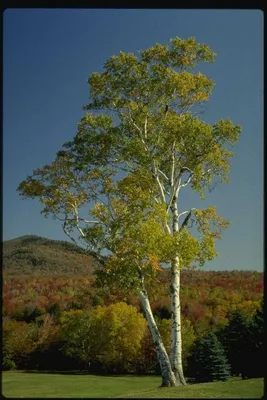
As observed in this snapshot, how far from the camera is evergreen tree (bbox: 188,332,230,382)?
17.0m

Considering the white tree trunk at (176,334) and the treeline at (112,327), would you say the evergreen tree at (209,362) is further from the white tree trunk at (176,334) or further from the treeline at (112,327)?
the white tree trunk at (176,334)

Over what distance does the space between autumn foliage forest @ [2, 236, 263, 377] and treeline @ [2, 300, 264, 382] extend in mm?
42

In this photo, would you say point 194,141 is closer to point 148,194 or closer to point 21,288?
point 148,194

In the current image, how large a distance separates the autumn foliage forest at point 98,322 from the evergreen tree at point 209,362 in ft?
1.57

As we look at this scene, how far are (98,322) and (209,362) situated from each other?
640 cm

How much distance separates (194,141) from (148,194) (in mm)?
1572

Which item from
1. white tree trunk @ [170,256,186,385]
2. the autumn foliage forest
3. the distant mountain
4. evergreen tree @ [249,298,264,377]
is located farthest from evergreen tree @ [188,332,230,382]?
white tree trunk @ [170,256,186,385]

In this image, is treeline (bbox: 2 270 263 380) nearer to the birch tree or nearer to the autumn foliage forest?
the autumn foliage forest

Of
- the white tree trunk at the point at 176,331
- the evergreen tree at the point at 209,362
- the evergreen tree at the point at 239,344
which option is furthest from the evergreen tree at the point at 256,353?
the white tree trunk at the point at 176,331

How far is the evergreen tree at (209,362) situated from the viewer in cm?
1695

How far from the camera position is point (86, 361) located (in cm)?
2103

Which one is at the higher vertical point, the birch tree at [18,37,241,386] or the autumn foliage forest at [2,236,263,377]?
the birch tree at [18,37,241,386]
